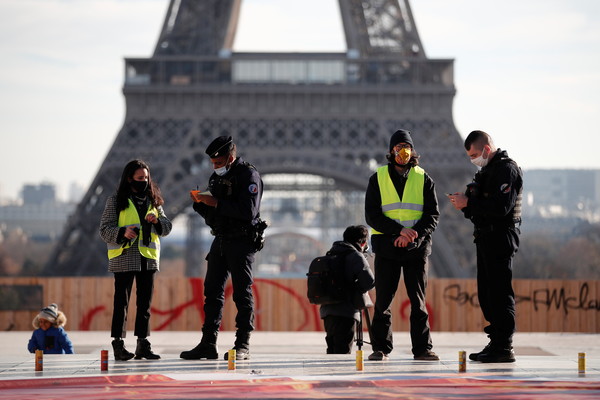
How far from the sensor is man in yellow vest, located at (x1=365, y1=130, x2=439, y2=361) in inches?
406

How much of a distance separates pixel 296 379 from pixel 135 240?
8.11 feet

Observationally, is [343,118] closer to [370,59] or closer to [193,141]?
[370,59]

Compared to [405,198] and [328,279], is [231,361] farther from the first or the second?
[405,198]

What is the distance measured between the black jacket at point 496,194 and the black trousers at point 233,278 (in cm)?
196

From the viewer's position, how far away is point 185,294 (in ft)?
71.3

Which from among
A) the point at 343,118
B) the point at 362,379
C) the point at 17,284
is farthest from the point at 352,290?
the point at 343,118

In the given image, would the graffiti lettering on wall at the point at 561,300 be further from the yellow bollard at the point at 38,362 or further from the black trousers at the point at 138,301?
the yellow bollard at the point at 38,362

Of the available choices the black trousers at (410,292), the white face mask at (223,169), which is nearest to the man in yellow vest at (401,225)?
the black trousers at (410,292)

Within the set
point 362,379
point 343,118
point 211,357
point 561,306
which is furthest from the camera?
point 343,118

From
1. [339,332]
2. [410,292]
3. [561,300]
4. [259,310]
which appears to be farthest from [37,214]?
[410,292]

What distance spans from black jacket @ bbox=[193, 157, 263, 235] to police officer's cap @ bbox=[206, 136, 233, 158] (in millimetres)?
151

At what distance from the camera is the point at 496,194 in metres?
10.1

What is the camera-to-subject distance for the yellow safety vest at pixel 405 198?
10367 mm

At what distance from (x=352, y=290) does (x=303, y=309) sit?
10898 millimetres
